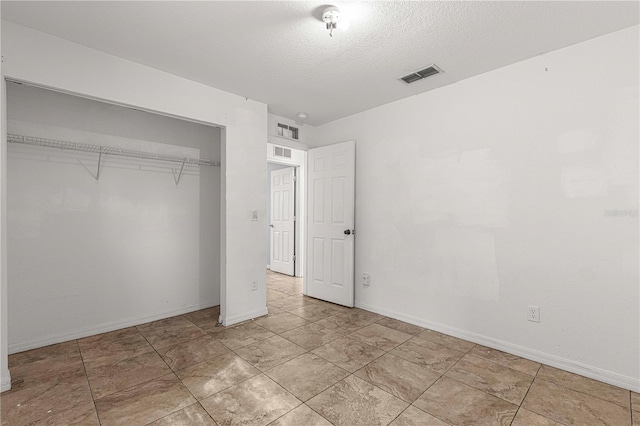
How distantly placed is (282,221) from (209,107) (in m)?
3.21

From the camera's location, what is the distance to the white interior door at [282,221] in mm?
5902

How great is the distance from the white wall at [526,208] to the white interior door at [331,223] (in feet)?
1.54

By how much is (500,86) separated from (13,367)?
4868 mm

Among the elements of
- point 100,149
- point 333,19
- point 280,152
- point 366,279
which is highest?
point 333,19

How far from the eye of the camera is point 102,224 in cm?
321

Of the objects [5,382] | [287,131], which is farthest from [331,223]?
[5,382]

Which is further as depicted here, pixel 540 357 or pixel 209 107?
pixel 209 107

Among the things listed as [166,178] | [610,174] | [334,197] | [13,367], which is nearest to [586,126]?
[610,174]

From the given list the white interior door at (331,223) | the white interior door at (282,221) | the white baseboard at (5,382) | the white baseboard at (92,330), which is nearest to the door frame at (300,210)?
the white interior door at (282,221)

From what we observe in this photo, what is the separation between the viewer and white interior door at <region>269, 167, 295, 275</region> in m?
5.90

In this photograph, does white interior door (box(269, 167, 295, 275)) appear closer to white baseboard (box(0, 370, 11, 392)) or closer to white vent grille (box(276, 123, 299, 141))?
white vent grille (box(276, 123, 299, 141))

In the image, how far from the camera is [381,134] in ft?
12.4

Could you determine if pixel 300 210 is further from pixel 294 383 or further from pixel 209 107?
pixel 294 383

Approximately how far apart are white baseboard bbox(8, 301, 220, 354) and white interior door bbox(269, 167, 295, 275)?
227 centimetres
